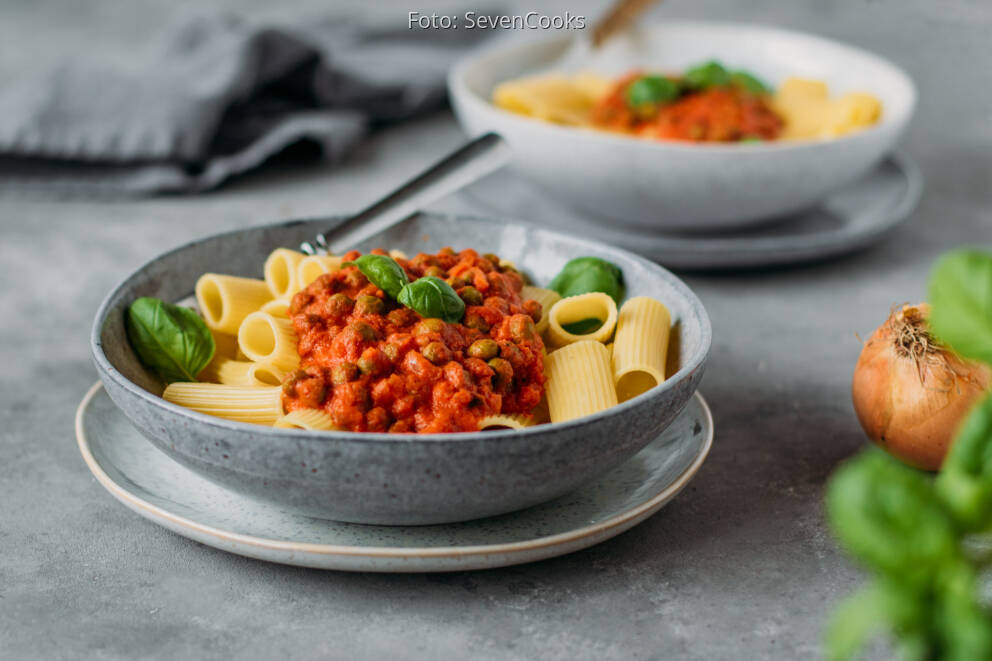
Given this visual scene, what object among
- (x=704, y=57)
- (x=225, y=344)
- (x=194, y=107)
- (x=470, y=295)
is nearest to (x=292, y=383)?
(x=470, y=295)

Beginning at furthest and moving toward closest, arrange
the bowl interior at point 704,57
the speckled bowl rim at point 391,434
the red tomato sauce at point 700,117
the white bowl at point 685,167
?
the bowl interior at point 704,57, the red tomato sauce at point 700,117, the white bowl at point 685,167, the speckled bowl rim at point 391,434

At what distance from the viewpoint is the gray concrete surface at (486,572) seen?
1924 millimetres

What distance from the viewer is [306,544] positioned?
6.32 feet

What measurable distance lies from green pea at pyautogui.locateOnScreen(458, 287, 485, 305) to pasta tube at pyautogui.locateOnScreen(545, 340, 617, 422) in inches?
8.3

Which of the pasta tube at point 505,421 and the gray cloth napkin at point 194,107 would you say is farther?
the gray cloth napkin at point 194,107

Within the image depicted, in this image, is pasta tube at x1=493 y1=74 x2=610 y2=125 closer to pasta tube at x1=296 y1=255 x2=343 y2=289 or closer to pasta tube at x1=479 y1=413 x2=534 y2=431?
pasta tube at x1=296 y1=255 x2=343 y2=289

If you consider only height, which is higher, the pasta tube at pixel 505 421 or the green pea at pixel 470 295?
the green pea at pixel 470 295

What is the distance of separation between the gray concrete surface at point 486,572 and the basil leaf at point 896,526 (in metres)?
0.78

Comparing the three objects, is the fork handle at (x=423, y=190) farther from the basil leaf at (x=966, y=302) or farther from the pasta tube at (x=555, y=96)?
the basil leaf at (x=966, y=302)

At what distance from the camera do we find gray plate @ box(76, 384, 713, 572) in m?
1.93

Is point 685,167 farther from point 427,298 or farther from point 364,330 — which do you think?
point 364,330

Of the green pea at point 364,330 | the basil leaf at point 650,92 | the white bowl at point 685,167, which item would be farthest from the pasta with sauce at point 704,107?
the green pea at point 364,330

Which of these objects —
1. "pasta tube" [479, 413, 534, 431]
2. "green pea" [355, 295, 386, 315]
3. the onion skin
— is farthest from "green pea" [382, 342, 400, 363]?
the onion skin

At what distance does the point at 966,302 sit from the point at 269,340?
5.32ft
